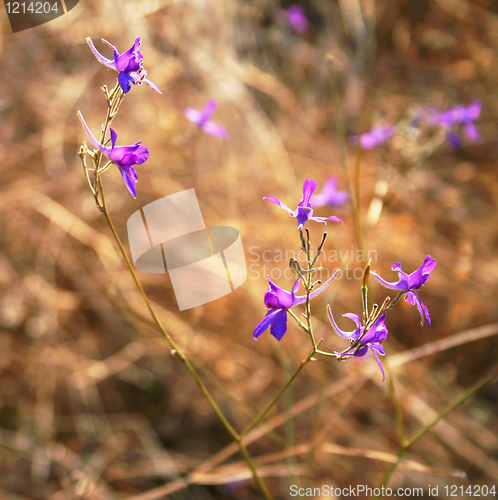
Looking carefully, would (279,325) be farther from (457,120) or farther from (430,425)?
(457,120)

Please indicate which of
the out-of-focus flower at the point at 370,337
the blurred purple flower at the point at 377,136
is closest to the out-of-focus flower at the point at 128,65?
the out-of-focus flower at the point at 370,337

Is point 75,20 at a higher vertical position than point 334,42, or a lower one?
higher

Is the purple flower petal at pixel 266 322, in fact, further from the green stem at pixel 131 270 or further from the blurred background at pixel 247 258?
the blurred background at pixel 247 258

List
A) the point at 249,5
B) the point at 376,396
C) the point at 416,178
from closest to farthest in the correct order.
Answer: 1. the point at 376,396
2. the point at 416,178
3. the point at 249,5

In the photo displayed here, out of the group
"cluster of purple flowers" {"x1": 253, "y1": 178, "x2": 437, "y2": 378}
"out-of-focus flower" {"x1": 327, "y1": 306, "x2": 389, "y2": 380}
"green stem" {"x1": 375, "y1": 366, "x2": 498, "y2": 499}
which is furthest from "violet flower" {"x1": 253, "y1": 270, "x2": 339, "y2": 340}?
"green stem" {"x1": 375, "y1": 366, "x2": 498, "y2": 499}

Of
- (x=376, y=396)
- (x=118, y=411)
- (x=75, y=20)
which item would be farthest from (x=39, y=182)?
(x=376, y=396)

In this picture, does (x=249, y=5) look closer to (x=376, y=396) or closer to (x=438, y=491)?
(x=376, y=396)

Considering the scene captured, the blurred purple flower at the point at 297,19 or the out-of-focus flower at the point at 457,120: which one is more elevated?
the blurred purple flower at the point at 297,19

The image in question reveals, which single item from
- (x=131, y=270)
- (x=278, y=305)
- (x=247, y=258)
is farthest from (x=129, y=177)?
(x=247, y=258)
